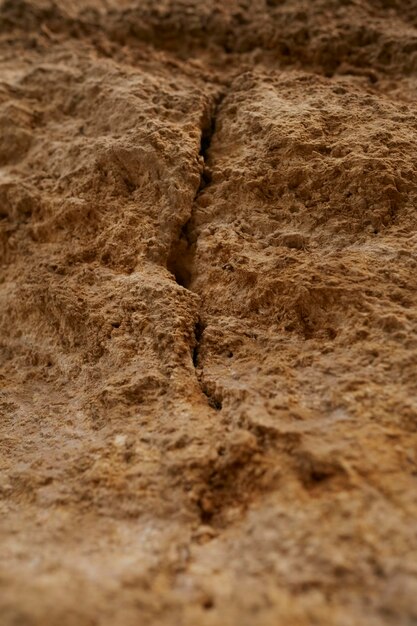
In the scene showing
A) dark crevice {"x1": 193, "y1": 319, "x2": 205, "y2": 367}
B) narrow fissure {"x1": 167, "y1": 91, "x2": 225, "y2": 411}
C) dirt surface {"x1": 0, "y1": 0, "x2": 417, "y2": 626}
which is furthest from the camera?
narrow fissure {"x1": 167, "y1": 91, "x2": 225, "y2": 411}

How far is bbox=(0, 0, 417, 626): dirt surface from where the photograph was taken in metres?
1.19

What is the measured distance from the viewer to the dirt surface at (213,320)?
3.90ft

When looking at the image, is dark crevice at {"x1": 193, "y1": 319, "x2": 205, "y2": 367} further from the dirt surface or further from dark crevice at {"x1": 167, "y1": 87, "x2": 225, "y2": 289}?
dark crevice at {"x1": 167, "y1": 87, "x2": 225, "y2": 289}

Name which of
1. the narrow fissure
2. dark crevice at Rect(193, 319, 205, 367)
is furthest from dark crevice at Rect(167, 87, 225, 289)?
dark crevice at Rect(193, 319, 205, 367)

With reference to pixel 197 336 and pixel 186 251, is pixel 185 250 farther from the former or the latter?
pixel 197 336

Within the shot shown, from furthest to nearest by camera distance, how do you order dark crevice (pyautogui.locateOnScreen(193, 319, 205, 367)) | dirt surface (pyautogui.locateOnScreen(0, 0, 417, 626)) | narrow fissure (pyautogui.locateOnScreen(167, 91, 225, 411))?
narrow fissure (pyautogui.locateOnScreen(167, 91, 225, 411)) → dark crevice (pyautogui.locateOnScreen(193, 319, 205, 367)) → dirt surface (pyautogui.locateOnScreen(0, 0, 417, 626))

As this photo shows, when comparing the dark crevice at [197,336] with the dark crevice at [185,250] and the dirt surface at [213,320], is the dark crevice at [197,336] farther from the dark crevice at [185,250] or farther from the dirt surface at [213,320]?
the dark crevice at [185,250]

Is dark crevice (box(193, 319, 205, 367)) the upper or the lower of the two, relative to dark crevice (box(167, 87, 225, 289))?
lower

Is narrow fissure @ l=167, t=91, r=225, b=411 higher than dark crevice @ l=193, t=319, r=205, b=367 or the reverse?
higher

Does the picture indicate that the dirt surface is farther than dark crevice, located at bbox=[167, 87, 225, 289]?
No

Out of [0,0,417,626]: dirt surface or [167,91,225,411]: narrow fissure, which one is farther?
[167,91,225,411]: narrow fissure

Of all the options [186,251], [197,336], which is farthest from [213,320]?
[186,251]

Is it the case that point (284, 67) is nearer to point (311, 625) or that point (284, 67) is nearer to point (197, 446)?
point (197, 446)

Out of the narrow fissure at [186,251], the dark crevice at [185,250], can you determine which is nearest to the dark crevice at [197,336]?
Answer: the narrow fissure at [186,251]
